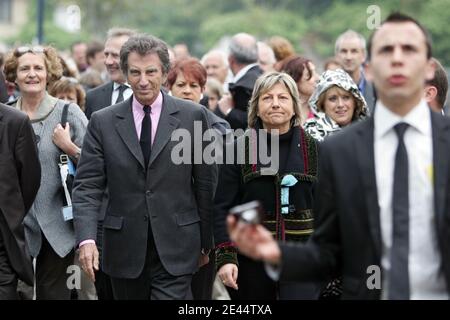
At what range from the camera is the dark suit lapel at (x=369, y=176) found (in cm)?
520

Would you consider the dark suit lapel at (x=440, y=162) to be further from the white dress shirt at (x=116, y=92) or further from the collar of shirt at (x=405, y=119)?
the white dress shirt at (x=116, y=92)

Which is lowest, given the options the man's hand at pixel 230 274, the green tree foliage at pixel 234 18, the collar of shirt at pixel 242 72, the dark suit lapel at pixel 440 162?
the man's hand at pixel 230 274

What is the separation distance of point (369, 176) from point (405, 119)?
0.32m

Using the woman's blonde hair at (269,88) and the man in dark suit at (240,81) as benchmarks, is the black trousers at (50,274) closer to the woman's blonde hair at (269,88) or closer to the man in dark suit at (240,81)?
the woman's blonde hair at (269,88)

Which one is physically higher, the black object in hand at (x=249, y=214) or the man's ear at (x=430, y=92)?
the man's ear at (x=430, y=92)

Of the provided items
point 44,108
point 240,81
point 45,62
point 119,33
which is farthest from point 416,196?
Result: point 240,81

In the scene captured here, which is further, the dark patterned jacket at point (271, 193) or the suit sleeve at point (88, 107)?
the suit sleeve at point (88, 107)

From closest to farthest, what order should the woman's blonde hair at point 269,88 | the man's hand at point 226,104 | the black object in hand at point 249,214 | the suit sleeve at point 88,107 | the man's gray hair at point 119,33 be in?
the black object in hand at point 249,214 → the woman's blonde hair at point 269,88 → the suit sleeve at point 88,107 → the man's gray hair at point 119,33 → the man's hand at point 226,104

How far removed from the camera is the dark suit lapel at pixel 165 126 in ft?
25.7

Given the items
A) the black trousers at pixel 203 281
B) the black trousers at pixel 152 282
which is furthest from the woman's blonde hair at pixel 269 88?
the black trousers at pixel 203 281

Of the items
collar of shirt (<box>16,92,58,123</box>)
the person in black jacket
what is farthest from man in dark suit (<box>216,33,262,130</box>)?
the person in black jacket

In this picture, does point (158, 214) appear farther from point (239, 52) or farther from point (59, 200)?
point (239, 52)

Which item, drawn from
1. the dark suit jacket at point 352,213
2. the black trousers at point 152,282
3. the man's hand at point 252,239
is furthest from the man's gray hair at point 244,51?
the man's hand at point 252,239

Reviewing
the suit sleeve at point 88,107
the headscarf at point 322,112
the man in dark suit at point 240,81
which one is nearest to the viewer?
the headscarf at point 322,112
